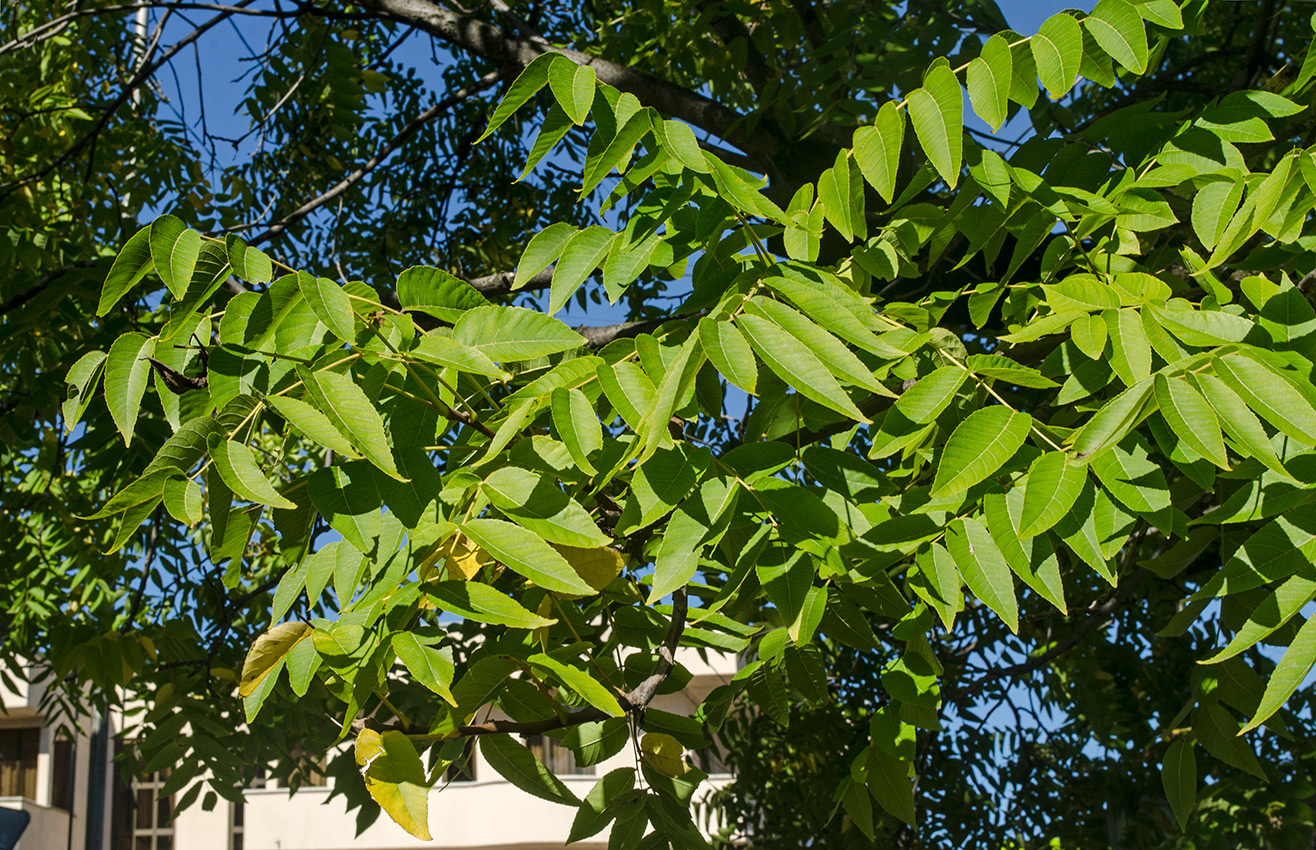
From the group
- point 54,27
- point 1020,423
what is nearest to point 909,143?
point 1020,423

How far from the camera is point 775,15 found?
3.55 m

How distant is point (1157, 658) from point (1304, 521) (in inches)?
122

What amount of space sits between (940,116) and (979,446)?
59 centimetres

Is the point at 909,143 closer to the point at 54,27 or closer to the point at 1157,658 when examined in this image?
the point at 1157,658

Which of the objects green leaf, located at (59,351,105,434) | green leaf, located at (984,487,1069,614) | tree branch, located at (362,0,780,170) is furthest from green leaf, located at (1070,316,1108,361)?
tree branch, located at (362,0,780,170)

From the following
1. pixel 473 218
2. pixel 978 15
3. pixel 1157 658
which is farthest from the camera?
pixel 473 218

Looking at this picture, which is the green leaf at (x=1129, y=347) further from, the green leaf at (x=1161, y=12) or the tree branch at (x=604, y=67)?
the tree branch at (x=604, y=67)

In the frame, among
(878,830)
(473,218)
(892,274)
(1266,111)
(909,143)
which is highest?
(473,218)

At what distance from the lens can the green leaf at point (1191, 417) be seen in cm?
122

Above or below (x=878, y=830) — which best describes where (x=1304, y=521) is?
above

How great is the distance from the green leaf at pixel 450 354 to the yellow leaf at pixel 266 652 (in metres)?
0.45

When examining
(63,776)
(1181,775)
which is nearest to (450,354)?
(1181,775)

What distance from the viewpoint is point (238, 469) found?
53.1 inches

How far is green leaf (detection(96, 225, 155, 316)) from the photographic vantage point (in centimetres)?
162
